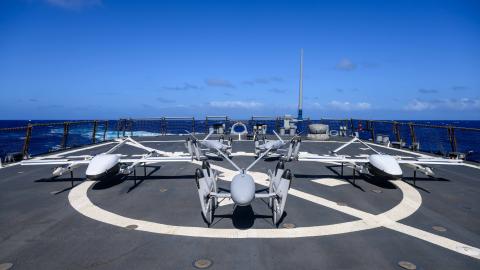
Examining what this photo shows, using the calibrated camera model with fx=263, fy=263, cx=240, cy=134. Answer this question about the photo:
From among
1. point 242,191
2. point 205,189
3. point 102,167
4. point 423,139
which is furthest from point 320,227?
point 423,139

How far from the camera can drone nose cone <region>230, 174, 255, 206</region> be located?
7848 millimetres

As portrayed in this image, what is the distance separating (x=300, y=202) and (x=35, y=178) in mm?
15112

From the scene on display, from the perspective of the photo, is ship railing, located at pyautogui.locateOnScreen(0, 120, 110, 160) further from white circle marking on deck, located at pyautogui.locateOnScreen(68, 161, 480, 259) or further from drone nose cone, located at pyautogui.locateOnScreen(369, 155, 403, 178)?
drone nose cone, located at pyautogui.locateOnScreen(369, 155, 403, 178)

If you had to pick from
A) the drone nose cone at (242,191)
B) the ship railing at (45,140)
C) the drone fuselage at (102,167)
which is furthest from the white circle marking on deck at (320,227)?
the ship railing at (45,140)

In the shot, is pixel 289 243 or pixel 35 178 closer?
pixel 289 243

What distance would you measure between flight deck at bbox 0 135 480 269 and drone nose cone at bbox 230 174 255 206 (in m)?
A: 1.24

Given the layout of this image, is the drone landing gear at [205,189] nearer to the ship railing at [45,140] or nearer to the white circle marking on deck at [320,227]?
the white circle marking on deck at [320,227]

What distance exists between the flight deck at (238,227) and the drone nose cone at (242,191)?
1241 mm

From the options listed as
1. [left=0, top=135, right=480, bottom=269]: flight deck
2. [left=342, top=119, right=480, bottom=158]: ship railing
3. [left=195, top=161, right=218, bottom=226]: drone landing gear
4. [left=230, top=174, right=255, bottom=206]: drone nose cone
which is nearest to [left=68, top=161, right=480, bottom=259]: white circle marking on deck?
[left=0, top=135, right=480, bottom=269]: flight deck

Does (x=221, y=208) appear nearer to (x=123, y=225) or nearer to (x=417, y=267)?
(x=123, y=225)

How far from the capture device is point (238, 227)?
8.90m

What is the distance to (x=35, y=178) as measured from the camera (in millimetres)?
15398

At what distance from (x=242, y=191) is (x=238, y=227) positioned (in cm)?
168

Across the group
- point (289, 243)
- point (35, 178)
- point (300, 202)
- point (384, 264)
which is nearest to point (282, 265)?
point (289, 243)
